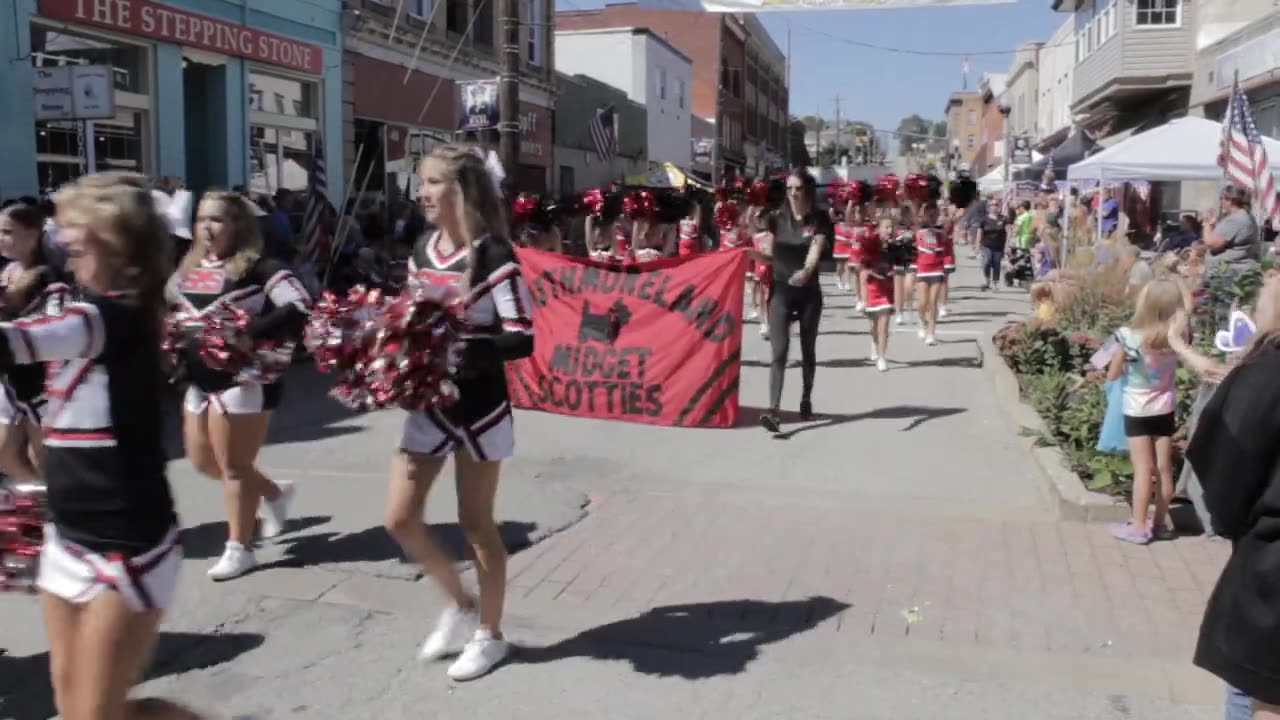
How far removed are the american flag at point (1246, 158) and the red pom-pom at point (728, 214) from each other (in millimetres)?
5717

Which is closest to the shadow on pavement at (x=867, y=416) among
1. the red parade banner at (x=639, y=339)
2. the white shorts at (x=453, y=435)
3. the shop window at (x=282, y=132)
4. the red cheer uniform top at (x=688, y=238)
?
the red parade banner at (x=639, y=339)

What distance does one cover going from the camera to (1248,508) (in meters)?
2.84

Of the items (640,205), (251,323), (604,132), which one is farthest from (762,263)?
(604,132)

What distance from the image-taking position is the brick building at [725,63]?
166 feet

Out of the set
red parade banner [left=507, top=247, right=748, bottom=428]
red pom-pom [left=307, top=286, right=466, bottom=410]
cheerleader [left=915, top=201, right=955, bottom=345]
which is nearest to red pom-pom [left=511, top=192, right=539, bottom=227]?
red parade banner [left=507, top=247, right=748, bottom=428]

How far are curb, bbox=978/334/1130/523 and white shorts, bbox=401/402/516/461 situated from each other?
142 inches

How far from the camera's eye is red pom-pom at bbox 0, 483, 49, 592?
308 cm

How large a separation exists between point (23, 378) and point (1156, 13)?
2574 centimetres

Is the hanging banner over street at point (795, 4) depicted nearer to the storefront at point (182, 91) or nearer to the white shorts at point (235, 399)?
the white shorts at point (235, 399)

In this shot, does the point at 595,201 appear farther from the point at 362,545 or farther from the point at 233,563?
the point at 233,563

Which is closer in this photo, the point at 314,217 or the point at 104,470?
the point at 104,470

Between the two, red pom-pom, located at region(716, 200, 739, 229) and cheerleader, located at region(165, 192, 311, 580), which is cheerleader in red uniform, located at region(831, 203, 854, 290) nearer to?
red pom-pom, located at region(716, 200, 739, 229)

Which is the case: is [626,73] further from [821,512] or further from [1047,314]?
[821,512]

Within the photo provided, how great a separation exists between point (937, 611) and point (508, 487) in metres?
2.98
